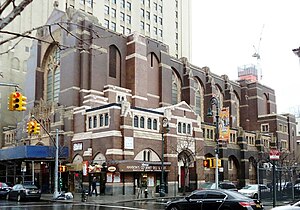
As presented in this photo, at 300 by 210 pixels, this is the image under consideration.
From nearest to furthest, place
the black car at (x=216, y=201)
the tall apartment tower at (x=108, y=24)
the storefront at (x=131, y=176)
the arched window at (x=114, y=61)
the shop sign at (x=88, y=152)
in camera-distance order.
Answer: the black car at (x=216, y=201)
the storefront at (x=131, y=176)
the shop sign at (x=88, y=152)
the arched window at (x=114, y=61)
the tall apartment tower at (x=108, y=24)

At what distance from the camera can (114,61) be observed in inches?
2527

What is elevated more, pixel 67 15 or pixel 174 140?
pixel 67 15

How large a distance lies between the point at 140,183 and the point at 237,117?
1829 inches

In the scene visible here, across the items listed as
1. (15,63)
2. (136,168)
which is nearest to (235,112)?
(15,63)

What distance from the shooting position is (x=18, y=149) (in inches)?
1988

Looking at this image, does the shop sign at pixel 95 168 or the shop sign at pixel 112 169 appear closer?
the shop sign at pixel 112 169

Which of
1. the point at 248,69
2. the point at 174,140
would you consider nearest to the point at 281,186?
the point at 174,140

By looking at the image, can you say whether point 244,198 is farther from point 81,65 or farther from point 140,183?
point 81,65

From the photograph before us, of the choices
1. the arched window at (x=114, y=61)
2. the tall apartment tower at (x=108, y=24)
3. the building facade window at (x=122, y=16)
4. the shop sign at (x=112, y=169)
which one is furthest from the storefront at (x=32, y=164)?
the building facade window at (x=122, y=16)

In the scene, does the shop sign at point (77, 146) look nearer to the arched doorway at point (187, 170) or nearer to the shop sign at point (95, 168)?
the shop sign at point (95, 168)

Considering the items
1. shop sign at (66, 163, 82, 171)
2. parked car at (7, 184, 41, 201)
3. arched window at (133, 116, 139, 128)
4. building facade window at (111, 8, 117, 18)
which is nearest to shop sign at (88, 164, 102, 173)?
shop sign at (66, 163, 82, 171)

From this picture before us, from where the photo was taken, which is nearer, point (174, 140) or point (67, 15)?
point (174, 140)

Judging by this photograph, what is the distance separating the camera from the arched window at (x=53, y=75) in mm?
64562

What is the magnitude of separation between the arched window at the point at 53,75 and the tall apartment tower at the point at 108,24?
13.1 ft
